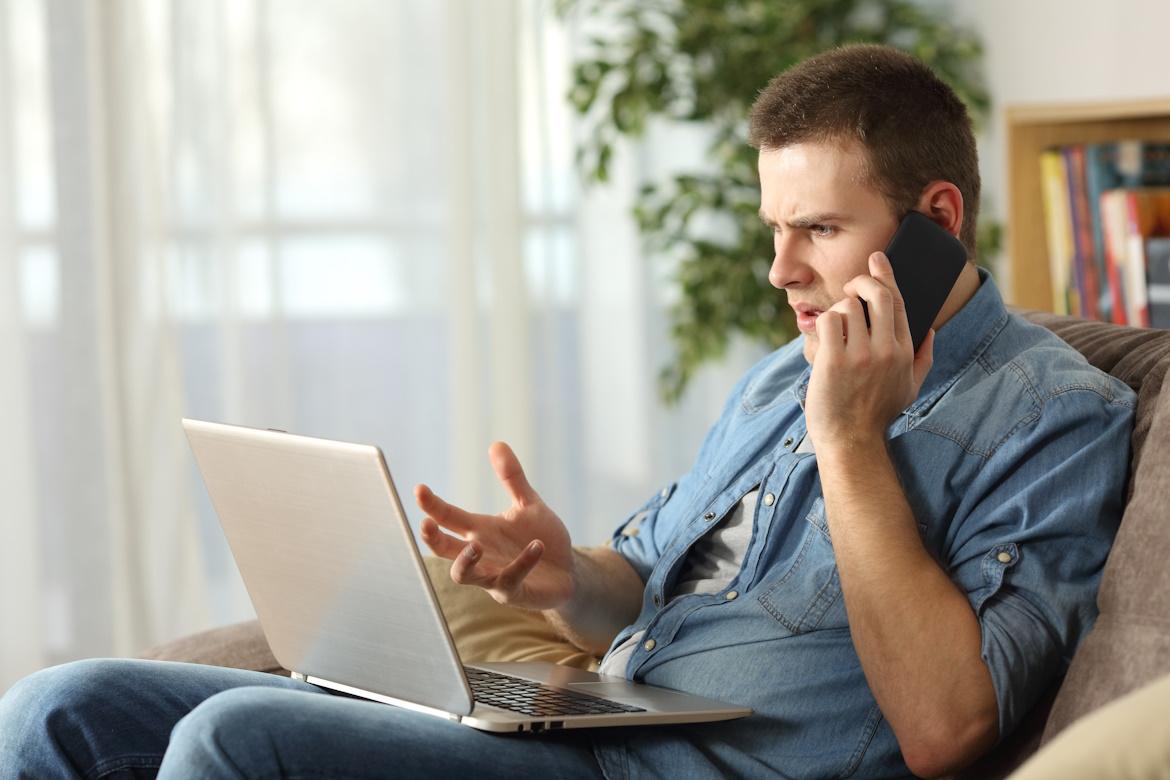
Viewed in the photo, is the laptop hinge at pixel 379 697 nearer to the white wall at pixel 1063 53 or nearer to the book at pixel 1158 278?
the book at pixel 1158 278

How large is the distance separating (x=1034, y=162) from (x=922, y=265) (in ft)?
3.75

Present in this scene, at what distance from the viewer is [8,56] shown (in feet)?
8.49

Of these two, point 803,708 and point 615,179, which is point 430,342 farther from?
point 803,708

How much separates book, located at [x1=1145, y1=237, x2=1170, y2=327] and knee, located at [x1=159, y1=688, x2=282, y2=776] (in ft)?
5.19

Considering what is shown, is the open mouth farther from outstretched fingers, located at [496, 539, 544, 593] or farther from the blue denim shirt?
outstretched fingers, located at [496, 539, 544, 593]

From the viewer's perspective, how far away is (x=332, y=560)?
3.90 ft

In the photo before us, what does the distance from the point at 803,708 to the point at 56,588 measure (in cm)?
192

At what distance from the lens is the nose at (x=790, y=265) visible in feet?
4.50

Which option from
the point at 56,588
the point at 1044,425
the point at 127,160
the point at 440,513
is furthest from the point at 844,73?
the point at 56,588

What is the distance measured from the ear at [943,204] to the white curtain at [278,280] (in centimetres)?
179

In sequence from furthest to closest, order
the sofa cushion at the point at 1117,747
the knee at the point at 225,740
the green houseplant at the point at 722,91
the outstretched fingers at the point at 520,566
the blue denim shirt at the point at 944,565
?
the green houseplant at the point at 722,91
the outstretched fingers at the point at 520,566
the blue denim shirt at the point at 944,565
the knee at the point at 225,740
the sofa cushion at the point at 1117,747

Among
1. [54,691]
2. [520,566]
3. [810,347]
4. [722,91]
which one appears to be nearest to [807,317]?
[810,347]

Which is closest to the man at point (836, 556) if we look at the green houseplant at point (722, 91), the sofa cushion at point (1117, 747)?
the sofa cushion at point (1117, 747)

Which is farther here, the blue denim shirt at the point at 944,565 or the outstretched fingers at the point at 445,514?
the outstretched fingers at the point at 445,514
